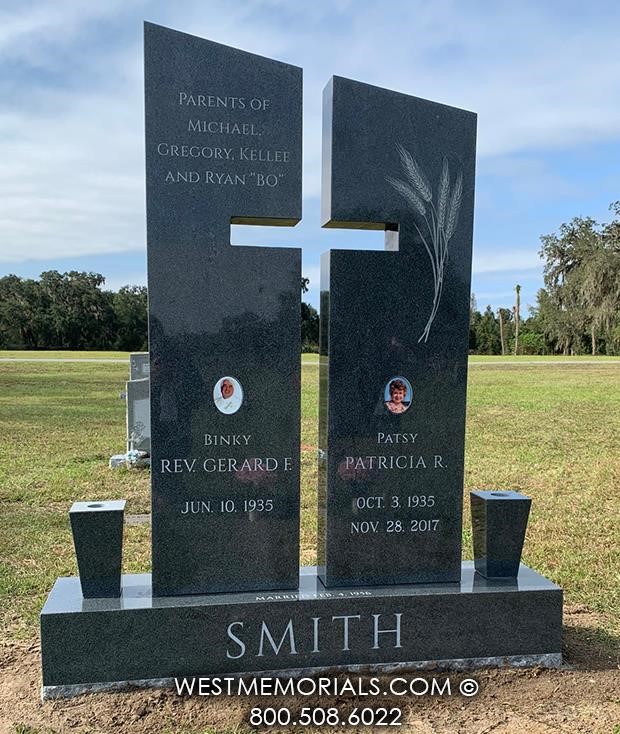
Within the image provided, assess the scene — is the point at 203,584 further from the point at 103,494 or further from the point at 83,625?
the point at 103,494

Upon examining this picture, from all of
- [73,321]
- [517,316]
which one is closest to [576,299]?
[517,316]

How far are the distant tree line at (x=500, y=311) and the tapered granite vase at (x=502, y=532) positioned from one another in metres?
35.4

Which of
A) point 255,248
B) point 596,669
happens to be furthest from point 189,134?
point 596,669

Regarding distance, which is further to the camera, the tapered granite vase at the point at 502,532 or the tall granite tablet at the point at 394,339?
the tapered granite vase at the point at 502,532

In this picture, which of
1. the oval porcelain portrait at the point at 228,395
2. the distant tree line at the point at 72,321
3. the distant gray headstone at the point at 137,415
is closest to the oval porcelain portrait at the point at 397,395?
the oval porcelain portrait at the point at 228,395

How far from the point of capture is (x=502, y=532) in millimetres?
3902

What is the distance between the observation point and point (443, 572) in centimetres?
393

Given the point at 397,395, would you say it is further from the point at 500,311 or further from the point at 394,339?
the point at 500,311

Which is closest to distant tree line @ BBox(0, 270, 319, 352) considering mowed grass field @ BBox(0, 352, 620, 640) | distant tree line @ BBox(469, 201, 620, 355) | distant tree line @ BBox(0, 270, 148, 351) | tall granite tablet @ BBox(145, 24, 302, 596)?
distant tree line @ BBox(0, 270, 148, 351)

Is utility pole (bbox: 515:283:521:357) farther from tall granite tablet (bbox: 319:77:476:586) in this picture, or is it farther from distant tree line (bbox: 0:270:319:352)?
tall granite tablet (bbox: 319:77:476:586)

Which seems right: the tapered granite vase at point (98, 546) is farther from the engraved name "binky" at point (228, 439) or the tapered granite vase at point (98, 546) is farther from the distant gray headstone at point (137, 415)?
the distant gray headstone at point (137, 415)

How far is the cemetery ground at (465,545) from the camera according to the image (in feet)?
10.5

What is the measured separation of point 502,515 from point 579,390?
17.5m

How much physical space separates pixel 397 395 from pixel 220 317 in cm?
106
